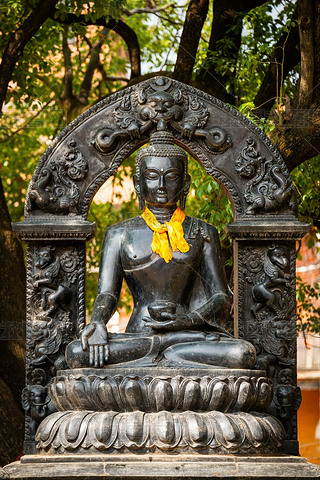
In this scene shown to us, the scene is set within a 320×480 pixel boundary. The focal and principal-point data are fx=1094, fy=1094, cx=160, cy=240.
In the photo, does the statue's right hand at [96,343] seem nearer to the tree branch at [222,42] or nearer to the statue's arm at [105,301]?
the statue's arm at [105,301]

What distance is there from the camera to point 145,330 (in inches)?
380

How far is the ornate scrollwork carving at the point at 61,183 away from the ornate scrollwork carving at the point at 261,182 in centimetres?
153

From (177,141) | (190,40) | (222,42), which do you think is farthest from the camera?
(222,42)

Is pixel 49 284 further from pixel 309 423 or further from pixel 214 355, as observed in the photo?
pixel 309 423

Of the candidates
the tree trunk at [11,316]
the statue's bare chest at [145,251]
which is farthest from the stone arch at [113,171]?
the tree trunk at [11,316]

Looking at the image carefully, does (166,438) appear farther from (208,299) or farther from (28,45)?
(28,45)

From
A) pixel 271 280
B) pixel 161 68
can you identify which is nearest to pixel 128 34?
pixel 161 68

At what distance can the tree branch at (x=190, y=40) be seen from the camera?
13305 millimetres

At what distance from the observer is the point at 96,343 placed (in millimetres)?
9156

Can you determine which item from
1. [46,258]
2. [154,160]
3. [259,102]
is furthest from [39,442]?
[259,102]

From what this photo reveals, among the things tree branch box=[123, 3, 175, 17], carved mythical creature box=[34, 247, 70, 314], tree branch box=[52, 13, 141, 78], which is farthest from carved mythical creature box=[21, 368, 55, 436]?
tree branch box=[123, 3, 175, 17]

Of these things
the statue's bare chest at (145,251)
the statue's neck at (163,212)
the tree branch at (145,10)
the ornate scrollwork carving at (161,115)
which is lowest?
the statue's bare chest at (145,251)

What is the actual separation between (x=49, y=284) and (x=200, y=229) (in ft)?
4.91

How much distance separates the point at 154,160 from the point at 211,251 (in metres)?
0.98
